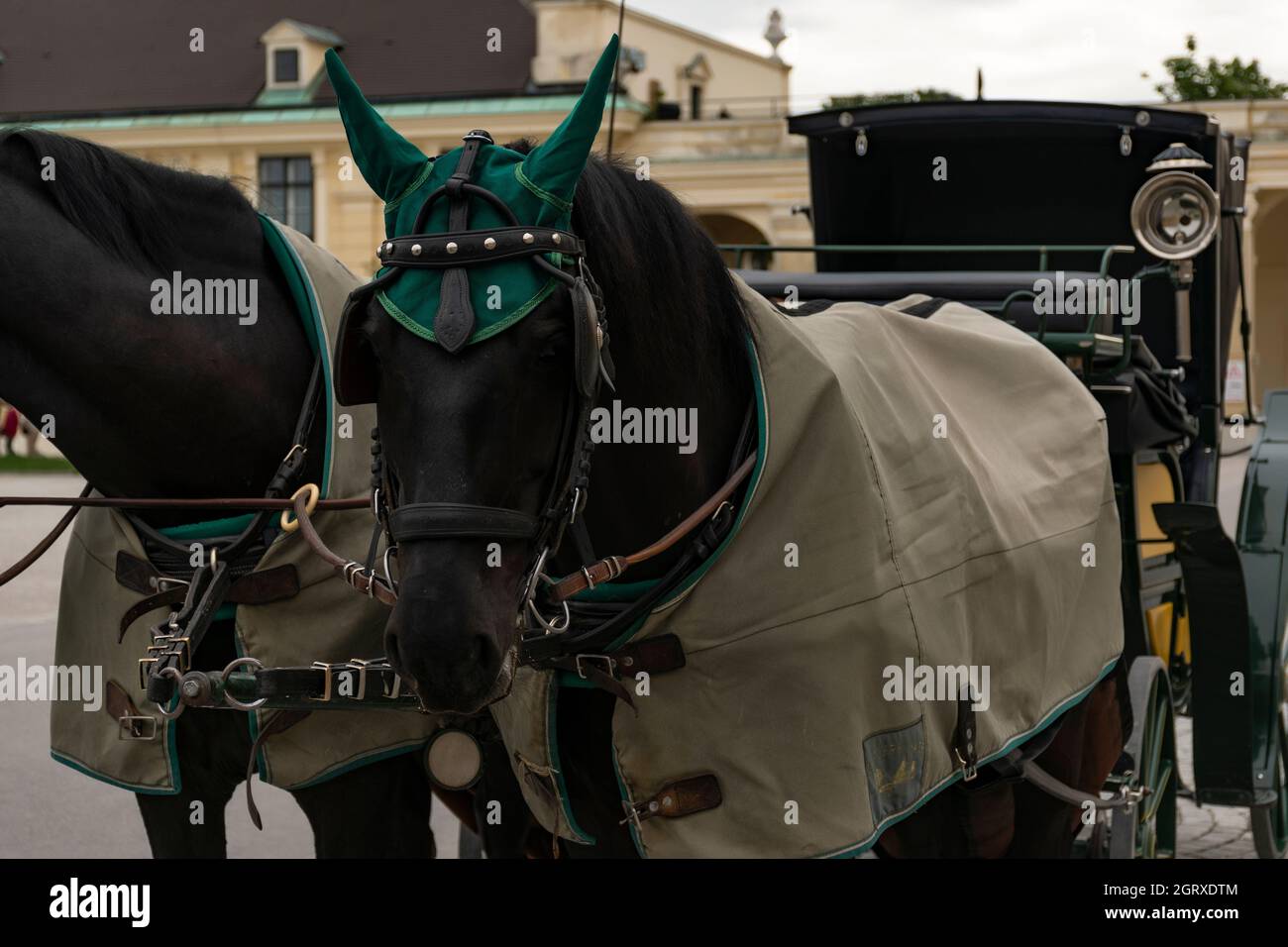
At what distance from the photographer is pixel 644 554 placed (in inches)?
101

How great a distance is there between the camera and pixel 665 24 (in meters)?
38.1

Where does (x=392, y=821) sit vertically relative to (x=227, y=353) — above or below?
below

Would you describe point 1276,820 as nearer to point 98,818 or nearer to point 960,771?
point 960,771

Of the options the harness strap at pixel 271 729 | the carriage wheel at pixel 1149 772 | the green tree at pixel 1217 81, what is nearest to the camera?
the harness strap at pixel 271 729

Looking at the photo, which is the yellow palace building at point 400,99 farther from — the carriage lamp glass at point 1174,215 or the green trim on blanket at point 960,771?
the green trim on blanket at point 960,771

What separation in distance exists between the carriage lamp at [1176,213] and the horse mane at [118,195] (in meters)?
2.66

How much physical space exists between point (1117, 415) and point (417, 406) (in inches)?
105

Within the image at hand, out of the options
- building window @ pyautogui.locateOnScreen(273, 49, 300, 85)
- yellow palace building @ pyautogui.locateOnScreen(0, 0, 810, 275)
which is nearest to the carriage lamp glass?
yellow palace building @ pyautogui.locateOnScreen(0, 0, 810, 275)

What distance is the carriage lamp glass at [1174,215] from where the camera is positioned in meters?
4.61

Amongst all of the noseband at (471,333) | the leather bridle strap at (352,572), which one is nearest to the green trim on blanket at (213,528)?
the leather bridle strap at (352,572)

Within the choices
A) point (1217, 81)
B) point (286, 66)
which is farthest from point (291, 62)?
point (1217, 81)

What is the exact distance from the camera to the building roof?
1362 inches
